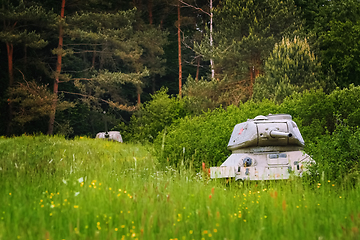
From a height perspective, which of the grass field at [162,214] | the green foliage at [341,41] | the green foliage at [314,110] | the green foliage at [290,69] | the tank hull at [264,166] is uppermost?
the green foliage at [341,41]

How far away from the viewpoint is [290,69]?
73.1ft

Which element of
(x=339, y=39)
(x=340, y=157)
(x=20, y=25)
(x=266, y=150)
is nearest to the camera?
(x=340, y=157)

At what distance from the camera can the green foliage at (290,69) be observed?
2198 cm

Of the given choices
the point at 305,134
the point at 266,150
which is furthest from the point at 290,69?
the point at 266,150

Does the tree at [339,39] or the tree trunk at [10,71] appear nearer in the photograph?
the tree trunk at [10,71]

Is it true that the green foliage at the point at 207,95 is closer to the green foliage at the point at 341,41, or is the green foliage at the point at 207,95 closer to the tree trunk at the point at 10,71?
the green foliage at the point at 341,41

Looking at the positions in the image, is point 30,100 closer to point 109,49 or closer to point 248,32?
point 109,49

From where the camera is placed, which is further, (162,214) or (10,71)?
(10,71)

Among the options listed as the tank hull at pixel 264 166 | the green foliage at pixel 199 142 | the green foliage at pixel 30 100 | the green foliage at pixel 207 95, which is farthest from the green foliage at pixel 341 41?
the tank hull at pixel 264 166

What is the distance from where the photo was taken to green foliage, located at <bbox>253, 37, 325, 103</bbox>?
21984mm

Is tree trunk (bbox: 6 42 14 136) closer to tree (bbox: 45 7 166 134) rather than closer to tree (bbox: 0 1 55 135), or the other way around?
tree (bbox: 0 1 55 135)

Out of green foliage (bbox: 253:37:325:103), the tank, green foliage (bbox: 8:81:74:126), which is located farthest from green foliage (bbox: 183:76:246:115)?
the tank

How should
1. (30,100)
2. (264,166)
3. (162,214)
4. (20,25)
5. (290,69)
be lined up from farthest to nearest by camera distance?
(20,25) < (30,100) < (290,69) < (264,166) < (162,214)

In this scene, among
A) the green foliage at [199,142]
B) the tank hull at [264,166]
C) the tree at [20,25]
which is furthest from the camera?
the tree at [20,25]
